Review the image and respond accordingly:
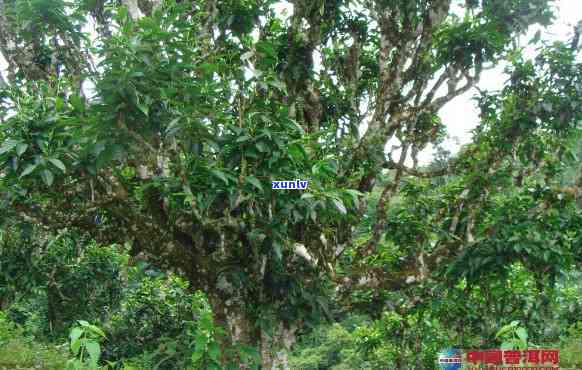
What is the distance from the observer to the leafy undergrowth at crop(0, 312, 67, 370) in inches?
295

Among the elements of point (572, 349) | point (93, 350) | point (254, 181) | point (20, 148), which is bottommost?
point (572, 349)

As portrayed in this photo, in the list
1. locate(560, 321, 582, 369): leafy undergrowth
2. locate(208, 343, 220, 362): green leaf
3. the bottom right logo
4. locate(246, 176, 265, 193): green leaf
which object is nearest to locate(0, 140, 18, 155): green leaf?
locate(246, 176, 265, 193): green leaf

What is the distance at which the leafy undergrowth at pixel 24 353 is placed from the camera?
7.49 meters

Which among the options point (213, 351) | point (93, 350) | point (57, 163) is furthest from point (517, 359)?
point (57, 163)

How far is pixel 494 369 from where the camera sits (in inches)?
120

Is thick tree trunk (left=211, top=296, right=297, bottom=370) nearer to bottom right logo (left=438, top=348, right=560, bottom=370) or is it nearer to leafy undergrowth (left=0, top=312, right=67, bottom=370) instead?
bottom right logo (left=438, top=348, right=560, bottom=370)

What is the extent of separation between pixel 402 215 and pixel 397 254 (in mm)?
333

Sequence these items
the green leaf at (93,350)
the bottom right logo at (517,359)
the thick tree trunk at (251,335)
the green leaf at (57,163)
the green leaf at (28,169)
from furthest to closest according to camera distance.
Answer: the thick tree trunk at (251,335) < the green leaf at (57,163) < the green leaf at (28,169) < the bottom right logo at (517,359) < the green leaf at (93,350)

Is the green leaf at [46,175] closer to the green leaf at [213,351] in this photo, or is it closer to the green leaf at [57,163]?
the green leaf at [57,163]

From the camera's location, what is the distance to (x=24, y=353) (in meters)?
7.73

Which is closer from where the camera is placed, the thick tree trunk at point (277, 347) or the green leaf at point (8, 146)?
the green leaf at point (8, 146)

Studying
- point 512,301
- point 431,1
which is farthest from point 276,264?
point 512,301

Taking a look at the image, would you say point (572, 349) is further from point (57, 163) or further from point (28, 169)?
point (28, 169)

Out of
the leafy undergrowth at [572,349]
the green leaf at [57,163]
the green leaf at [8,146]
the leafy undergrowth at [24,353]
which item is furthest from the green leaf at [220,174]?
the leafy undergrowth at [24,353]
